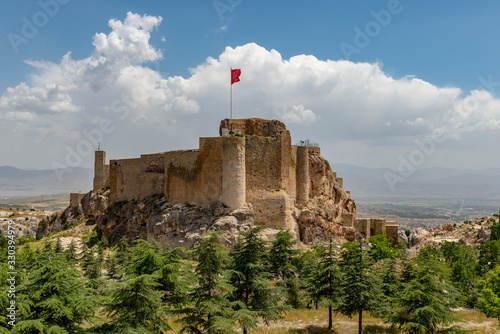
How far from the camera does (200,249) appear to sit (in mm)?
13656

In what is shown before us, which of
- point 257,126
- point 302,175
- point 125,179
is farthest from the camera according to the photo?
point 125,179

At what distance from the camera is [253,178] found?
3622cm

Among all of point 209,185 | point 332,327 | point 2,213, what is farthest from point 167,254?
point 2,213

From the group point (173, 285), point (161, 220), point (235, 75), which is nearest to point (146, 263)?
point (173, 285)

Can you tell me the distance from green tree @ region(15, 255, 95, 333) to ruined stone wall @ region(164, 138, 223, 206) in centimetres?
2304

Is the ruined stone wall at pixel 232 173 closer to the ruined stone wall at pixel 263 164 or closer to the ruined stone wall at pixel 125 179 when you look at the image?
the ruined stone wall at pixel 263 164

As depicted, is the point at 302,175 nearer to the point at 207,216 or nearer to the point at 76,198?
the point at 207,216

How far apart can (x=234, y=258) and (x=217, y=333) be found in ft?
16.3

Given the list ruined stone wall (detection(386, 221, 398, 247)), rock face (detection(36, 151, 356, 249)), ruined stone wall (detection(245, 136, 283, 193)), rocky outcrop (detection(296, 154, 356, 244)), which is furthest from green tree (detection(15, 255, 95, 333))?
ruined stone wall (detection(386, 221, 398, 247))

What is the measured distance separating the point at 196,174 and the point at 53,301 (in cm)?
2542

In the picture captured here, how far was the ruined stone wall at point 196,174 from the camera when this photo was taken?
35.6 m

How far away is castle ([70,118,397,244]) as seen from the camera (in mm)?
35281

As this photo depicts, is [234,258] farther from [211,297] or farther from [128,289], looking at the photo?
[128,289]

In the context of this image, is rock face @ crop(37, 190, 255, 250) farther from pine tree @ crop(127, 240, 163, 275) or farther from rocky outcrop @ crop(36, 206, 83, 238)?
pine tree @ crop(127, 240, 163, 275)
